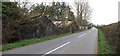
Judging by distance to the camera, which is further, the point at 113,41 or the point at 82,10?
the point at 82,10

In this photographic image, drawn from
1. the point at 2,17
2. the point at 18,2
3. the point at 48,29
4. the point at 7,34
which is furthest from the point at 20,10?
the point at 48,29

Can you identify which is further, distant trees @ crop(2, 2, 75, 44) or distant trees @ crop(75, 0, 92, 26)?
distant trees @ crop(75, 0, 92, 26)

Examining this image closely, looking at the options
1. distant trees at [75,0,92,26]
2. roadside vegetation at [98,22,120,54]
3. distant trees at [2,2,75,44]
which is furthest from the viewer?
distant trees at [75,0,92,26]

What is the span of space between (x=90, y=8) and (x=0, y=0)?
3851 cm

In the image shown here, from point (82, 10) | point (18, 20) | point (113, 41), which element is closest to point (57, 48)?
point (113, 41)

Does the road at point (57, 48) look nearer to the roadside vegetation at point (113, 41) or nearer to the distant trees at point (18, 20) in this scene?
the roadside vegetation at point (113, 41)

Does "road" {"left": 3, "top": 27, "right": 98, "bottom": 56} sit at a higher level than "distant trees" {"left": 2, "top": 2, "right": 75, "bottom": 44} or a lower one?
lower

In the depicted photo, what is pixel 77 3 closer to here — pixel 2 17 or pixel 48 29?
pixel 48 29

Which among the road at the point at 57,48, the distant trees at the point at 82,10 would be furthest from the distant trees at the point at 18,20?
the distant trees at the point at 82,10

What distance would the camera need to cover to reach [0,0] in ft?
37.3

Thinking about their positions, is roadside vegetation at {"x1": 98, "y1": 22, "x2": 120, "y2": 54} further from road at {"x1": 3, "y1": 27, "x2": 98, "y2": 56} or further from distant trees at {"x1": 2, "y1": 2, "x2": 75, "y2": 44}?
distant trees at {"x1": 2, "y1": 2, "x2": 75, "y2": 44}

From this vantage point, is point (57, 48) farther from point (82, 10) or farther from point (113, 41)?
point (82, 10)

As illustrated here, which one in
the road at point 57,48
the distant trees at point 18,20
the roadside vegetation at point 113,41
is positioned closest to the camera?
the roadside vegetation at point 113,41

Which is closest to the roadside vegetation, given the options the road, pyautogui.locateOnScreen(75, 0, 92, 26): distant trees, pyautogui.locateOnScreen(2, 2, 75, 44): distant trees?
the road
